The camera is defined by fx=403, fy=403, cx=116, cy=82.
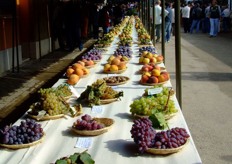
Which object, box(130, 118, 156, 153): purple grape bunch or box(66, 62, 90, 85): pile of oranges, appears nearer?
box(130, 118, 156, 153): purple grape bunch

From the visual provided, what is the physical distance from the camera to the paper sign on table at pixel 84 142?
8.40 feet

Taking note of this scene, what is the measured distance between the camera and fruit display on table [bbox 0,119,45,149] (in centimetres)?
252

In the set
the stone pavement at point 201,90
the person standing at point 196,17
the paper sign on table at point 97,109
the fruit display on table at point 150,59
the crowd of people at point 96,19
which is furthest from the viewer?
the person standing at point 196,17

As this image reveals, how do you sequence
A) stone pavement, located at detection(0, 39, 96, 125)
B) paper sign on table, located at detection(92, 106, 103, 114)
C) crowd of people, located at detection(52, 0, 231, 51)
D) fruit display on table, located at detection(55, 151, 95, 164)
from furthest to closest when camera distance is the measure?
crowd of people, located at detection(52, 0, 231, 51) → stone pavement, located at detection(0, 39, 96, 125) → paper sign on table, located at detection(92, 106, 103, 114) → fruit display on table, located at detection(55, 151, 95, 164)

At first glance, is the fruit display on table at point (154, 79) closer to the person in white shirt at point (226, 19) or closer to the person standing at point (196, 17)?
the person in white shirt at point (226, 19)

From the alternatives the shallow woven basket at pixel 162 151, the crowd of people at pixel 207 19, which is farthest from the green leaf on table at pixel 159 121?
the crowd of people at pixel 207 19

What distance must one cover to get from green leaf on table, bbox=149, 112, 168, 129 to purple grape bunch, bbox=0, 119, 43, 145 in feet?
2.62

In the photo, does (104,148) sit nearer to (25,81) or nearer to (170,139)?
(170,139)

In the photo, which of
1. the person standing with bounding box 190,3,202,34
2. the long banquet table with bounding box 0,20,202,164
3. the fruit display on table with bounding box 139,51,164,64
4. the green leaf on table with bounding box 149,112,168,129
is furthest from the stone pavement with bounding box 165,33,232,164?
the person standing with bounding box 190,3,202,34

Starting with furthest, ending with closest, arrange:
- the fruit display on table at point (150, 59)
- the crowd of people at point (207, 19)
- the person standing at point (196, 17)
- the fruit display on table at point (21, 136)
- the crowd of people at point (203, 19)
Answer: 1. the person standing at point (196, 17)
2. the crowd of people at point (203, 19)
3. the crowd of people at point (207, 19)
4. the fruit display on table at point (150, 59)
5. the fruit display on table at point (21, 136)

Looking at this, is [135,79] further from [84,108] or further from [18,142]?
[18,142]

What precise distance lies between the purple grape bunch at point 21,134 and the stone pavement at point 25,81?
3138 millimetres

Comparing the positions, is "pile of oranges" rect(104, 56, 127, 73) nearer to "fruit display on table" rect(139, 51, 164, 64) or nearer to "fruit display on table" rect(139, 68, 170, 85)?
"fruit display on table" rect(139, 51, 164, 64)

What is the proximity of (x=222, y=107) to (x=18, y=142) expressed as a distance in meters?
4.27
